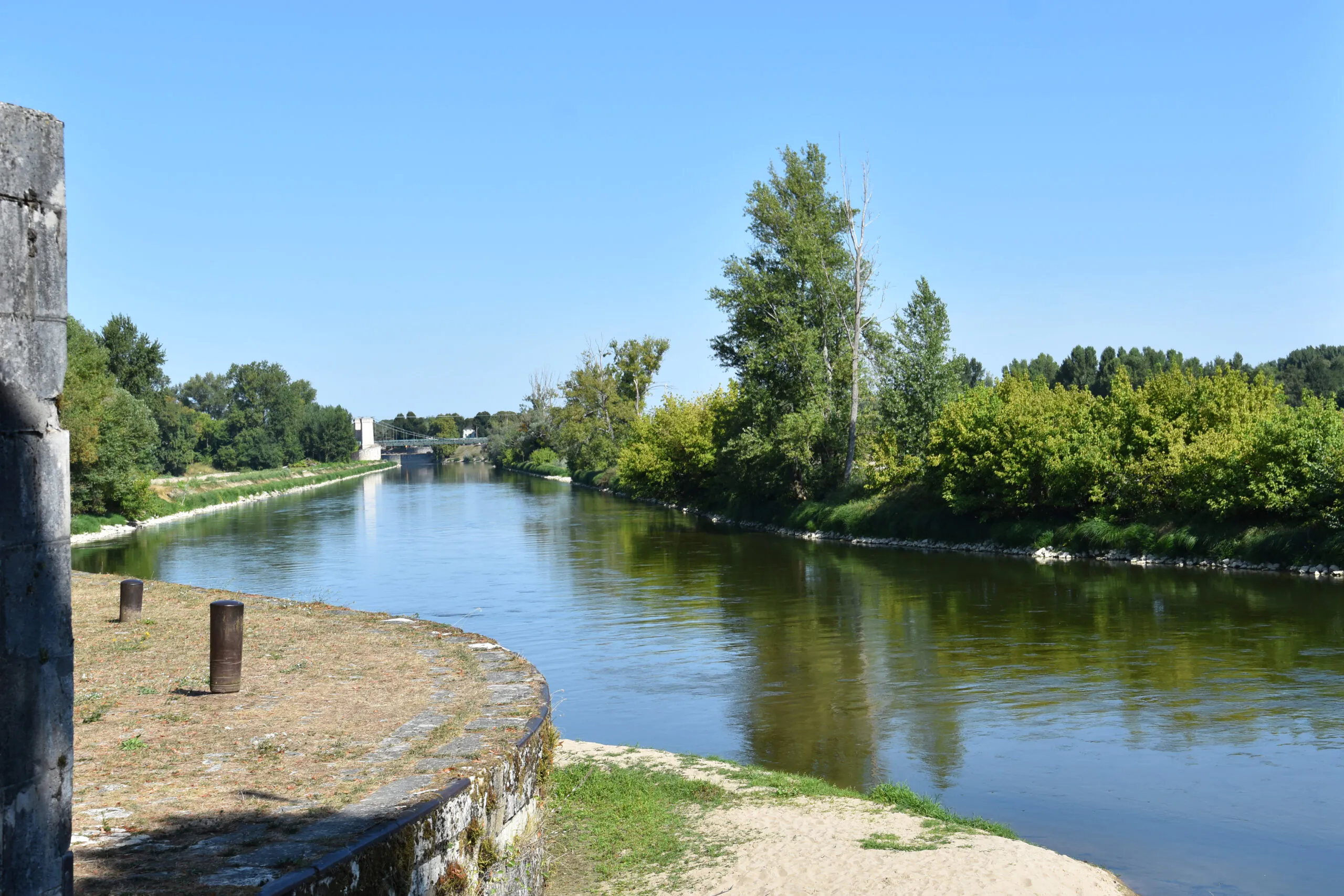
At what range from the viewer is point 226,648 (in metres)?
10.2

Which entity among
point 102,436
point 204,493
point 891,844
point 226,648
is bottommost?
point 891,844

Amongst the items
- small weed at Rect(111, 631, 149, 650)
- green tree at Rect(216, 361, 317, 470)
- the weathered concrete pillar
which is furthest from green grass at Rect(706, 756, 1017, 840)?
green tree at Rect(216, 361, 317, 470)

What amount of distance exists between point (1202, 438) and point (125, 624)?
91.8ft

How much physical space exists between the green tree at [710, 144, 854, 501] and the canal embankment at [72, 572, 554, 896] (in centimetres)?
3315

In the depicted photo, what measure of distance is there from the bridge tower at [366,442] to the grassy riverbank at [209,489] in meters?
49.6

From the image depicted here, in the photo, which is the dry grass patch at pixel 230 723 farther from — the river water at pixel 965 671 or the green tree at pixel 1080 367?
the green tree at pixel 1080 367

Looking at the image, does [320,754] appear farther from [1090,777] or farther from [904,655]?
[904,655]

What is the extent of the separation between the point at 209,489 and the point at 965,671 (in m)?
63.2

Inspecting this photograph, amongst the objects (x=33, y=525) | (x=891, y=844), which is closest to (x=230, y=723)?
(x=891, y=844)

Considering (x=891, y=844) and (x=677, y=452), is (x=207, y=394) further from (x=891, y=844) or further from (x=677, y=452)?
(x=891, y=844)

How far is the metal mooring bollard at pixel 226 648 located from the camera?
33.3 feet

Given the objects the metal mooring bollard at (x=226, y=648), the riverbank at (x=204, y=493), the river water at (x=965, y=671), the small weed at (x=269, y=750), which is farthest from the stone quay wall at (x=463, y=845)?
the riverbank at (x=204, y=493)

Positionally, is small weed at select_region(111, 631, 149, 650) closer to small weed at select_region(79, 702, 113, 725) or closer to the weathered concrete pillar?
small weed at select_region(79, 702, 113, 725)

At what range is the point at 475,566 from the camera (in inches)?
1356
